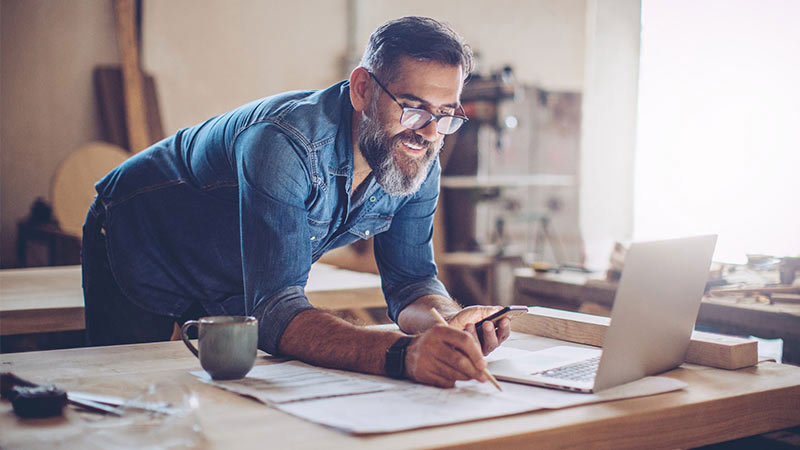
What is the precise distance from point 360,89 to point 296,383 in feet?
2.53

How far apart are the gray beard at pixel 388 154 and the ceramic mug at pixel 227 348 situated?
61 centimetres

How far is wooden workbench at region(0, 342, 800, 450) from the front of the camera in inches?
35.7

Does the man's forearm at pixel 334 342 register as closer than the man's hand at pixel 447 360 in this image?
No

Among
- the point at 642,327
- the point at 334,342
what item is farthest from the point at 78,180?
the point at 642,327

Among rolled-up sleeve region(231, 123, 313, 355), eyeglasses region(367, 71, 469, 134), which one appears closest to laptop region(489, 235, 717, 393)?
rolled-up sleeve region(231, 123, 313, 355)

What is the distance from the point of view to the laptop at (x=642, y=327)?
1.13m

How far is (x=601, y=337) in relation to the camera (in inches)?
60.9

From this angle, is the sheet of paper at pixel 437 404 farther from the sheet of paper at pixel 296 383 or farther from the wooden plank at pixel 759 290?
the wooden plank at pixel 759 290

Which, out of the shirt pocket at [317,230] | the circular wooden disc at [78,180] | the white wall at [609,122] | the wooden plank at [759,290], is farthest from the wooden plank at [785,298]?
the circular wooden disc at [78,180]

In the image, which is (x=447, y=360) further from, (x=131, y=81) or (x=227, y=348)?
(x=131, y=81)

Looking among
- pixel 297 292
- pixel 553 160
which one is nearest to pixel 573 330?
pixel 297 292

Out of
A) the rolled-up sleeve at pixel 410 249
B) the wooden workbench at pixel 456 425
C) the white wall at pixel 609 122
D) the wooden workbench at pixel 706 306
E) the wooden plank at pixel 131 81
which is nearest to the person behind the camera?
the wooden workbench at pixel 456 425

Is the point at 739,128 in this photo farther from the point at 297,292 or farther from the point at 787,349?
the point at 297,292

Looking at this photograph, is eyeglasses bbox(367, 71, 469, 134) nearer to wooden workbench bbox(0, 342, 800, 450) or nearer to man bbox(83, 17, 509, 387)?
man bbox(83, 17, 509, 387)
